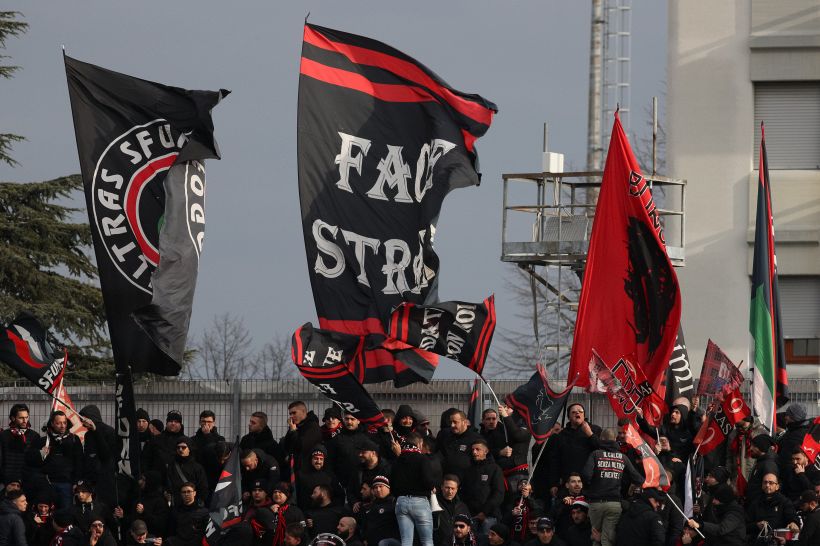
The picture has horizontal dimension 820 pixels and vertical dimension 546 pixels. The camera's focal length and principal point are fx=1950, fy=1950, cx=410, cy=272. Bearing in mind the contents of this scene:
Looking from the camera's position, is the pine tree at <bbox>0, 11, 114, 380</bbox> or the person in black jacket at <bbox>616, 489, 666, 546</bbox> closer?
the person in black jacket at <bbox>616, 489, 666, 546</bbox>

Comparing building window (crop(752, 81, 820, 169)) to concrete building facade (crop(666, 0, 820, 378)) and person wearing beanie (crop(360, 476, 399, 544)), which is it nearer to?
concrete building facade (crop(666, 0, 820, 378))

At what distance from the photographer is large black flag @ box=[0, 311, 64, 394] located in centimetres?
2414

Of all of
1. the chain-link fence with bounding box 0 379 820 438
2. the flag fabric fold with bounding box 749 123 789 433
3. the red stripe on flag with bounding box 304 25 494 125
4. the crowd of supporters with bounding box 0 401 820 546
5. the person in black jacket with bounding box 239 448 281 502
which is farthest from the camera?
the chain-link fence with bounding box 0 379 820 438

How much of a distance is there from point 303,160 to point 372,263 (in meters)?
1.56

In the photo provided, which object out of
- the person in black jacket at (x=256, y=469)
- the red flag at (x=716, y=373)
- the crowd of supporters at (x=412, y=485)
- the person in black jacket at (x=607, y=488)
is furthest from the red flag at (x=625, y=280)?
the person in black jacket at (x=256, y=469)

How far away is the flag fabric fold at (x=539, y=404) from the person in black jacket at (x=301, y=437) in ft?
8.04

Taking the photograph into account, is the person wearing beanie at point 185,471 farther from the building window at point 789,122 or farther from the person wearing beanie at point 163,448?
the building window at point 789,122

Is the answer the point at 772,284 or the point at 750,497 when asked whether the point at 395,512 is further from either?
the point at 772,284

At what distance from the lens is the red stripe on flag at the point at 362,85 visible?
A: 979 inches

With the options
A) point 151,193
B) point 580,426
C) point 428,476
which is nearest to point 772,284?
point 580,426

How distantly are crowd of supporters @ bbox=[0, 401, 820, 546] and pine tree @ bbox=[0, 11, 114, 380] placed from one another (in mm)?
17639

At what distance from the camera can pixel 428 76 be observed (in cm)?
2520

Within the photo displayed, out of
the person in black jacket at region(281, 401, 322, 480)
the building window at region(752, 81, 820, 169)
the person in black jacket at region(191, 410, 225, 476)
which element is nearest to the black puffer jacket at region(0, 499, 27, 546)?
the person in black jacket at region(191, 410, 225, 476)

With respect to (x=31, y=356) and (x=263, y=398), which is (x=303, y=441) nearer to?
(x=31, y=356)
